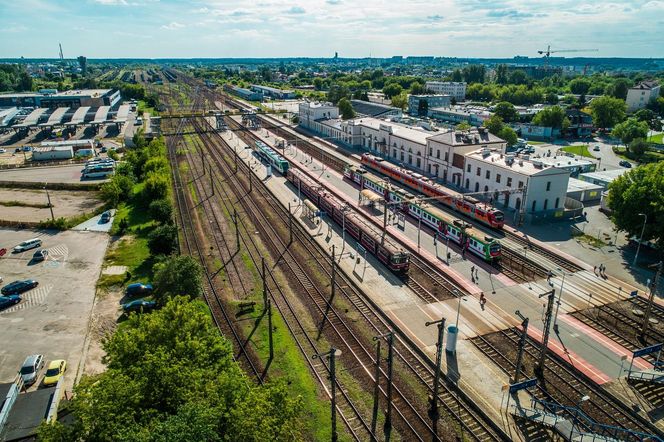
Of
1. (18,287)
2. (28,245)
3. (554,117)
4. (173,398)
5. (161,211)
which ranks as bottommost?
(18,287)

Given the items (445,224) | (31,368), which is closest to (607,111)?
(445,224)

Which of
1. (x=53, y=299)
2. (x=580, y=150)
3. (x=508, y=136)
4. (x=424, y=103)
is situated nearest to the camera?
(x=53, y=299)

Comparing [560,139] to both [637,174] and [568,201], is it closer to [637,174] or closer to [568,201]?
[568,201]

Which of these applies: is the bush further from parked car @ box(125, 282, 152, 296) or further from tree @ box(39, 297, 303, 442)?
tree @ box(39, 297, 303, 442)

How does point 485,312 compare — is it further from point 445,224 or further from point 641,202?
point 641,202

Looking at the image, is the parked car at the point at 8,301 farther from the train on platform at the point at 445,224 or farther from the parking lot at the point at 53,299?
the train on platform at the point at 445,224

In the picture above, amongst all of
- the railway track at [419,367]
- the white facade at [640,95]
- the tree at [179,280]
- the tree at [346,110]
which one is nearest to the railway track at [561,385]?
the railway track at [419,367]

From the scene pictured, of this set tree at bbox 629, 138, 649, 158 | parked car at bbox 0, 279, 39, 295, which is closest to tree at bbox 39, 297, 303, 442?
parked car at bbox 0, 279, 39, 295
